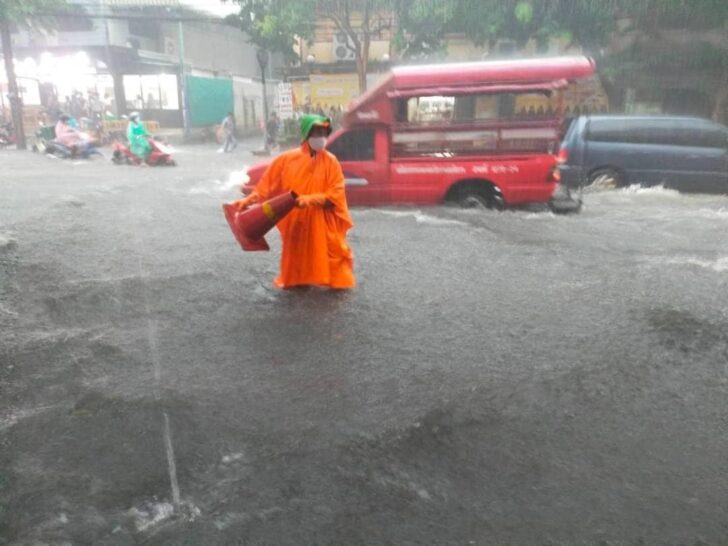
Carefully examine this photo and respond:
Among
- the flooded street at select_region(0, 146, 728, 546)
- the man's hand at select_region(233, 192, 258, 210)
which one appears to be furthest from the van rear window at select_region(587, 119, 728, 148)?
the man's hand at select_region(233, 192, 258, 210)

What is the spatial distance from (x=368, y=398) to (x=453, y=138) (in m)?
6.20

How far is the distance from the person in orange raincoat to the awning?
4.03 meters

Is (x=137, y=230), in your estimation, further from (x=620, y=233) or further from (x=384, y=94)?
(x=620, y=233)

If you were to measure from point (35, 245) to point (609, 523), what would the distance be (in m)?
7.15

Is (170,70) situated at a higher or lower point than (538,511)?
higher

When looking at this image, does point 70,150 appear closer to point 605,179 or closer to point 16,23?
point 16,23

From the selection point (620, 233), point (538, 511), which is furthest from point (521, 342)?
point (620, 233)

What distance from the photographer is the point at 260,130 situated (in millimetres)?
35625

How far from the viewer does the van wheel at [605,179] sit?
11.6 meters

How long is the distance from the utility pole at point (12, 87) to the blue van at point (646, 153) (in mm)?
19102

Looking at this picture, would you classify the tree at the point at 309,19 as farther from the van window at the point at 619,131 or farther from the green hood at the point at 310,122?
the green hood at the point at 310,122

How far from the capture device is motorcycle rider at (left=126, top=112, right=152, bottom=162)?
54.1 feet

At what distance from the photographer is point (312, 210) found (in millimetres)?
5301

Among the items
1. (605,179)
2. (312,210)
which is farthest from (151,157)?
(312,210)
